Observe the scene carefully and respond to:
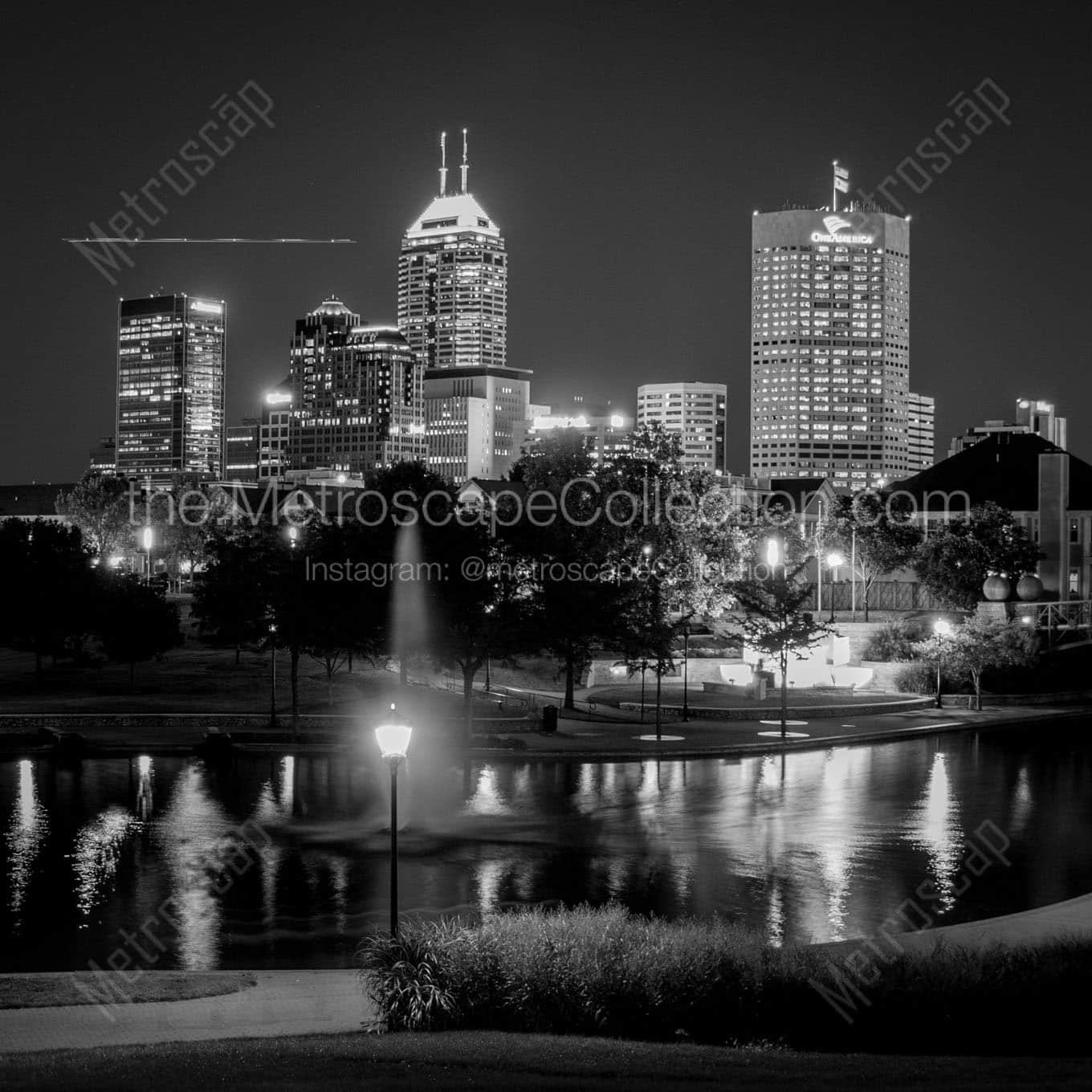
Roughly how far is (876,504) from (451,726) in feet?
208

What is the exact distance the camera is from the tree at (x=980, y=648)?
62625 mm

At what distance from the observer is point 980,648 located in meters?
62.9

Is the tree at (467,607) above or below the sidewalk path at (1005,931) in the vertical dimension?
above

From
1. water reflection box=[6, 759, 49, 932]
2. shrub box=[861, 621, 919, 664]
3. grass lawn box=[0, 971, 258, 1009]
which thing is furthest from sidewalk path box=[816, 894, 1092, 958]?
shrub box=[861, 621, 919, 664]

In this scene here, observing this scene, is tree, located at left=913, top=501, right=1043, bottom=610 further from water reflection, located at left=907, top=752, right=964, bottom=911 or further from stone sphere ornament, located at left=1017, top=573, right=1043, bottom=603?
water reflection, located at left=907, top=752, right=964, bottom=911

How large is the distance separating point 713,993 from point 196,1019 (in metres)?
6.08

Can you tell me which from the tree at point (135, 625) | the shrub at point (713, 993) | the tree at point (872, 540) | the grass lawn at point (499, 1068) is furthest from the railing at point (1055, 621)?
the grass lawn at point (499, 1068)

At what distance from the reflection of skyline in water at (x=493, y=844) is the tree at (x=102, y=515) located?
79.9m

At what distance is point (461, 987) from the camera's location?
53.5 ft

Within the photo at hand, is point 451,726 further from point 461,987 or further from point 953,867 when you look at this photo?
point 461,987

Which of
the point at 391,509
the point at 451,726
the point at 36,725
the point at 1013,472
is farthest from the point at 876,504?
the point at 36,725

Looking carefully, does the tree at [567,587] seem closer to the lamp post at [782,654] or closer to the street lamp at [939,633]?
the lamp post at [782,654]

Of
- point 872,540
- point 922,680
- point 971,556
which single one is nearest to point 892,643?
point 922,680

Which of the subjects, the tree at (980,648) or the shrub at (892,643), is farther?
the shrub at (892,643)
